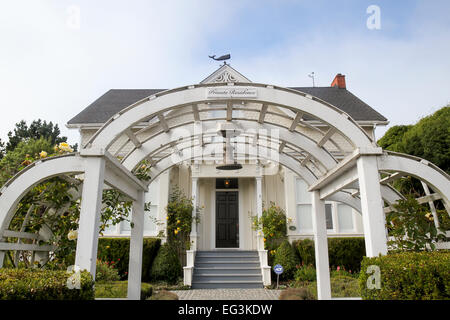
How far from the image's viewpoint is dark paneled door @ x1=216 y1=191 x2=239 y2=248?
11328mm

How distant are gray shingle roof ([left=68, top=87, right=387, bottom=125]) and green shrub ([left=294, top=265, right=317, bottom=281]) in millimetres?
5822

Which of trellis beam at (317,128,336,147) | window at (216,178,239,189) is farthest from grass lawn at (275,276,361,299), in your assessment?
window at (216,178,239,189)

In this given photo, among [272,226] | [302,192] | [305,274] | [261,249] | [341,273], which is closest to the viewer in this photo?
[305,274]

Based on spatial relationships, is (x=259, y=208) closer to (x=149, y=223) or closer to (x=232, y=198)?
(x=232, y=198)

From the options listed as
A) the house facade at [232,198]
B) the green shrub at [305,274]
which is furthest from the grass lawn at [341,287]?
the house facade at [232,198]

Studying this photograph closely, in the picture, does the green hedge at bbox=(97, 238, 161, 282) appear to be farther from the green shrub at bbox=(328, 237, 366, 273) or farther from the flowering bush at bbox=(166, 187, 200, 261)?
the green shrub at bbox=(328, 237, 366, 273)

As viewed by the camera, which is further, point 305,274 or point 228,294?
point 305,274

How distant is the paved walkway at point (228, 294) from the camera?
7357mm

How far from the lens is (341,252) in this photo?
970cm

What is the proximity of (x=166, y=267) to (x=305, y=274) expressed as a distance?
4117 millimetres

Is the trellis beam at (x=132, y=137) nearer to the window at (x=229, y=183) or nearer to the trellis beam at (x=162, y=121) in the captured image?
the trellis beam at (x=162, y=121)

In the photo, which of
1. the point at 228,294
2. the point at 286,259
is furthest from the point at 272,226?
the point at 228,294

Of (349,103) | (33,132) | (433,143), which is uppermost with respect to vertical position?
(33,132)

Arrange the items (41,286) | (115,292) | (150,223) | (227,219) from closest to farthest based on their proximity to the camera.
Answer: (41,286)
(115,292)
(150,223)
(227,219)
